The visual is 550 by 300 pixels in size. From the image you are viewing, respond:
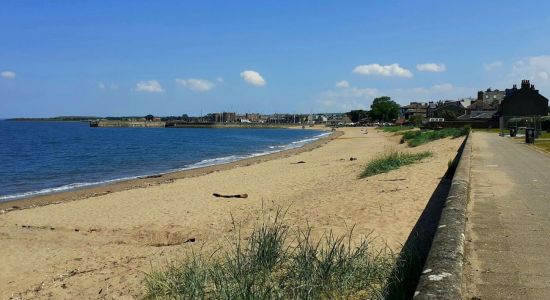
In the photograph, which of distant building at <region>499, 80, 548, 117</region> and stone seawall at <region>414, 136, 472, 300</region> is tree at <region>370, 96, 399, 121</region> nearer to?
distant building at <region>499, 80, 548, 117</region>

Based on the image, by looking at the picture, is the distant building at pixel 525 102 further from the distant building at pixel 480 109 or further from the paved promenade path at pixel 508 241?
the paved promenade path at pixel 508 241

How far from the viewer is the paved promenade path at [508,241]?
4.21 metres

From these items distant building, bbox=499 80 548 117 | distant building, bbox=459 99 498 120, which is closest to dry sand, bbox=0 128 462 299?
distant building, bbox=499 80 548 117

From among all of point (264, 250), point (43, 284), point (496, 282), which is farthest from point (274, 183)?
point (496, 282)


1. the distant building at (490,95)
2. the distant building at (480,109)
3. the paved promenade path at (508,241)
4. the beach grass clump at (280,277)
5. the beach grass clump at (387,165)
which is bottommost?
the beach grass clump at (387,165)

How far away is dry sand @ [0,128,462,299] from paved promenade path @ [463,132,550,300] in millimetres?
1437

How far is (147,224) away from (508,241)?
937 cm

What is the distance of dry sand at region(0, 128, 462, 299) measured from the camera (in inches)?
326

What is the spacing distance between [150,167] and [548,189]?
27673mm

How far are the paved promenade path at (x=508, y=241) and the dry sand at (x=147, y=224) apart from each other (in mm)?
1437

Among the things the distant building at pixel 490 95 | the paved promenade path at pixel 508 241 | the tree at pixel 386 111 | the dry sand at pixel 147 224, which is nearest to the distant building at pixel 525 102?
the distant building at pixel 490 95

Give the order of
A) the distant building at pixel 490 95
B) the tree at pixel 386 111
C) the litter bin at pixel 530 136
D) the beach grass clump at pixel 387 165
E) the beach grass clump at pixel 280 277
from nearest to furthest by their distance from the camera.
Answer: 1. the beach grass clump at pixel 280 277
2. the beach grass clump at pixel 387 165
3. the litter bin at pixel 530 136
4. the distant building at pixel 490 95
5. the tree at pixel 386 111

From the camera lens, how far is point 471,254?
5.19 metres

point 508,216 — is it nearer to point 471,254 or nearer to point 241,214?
point 471,254
